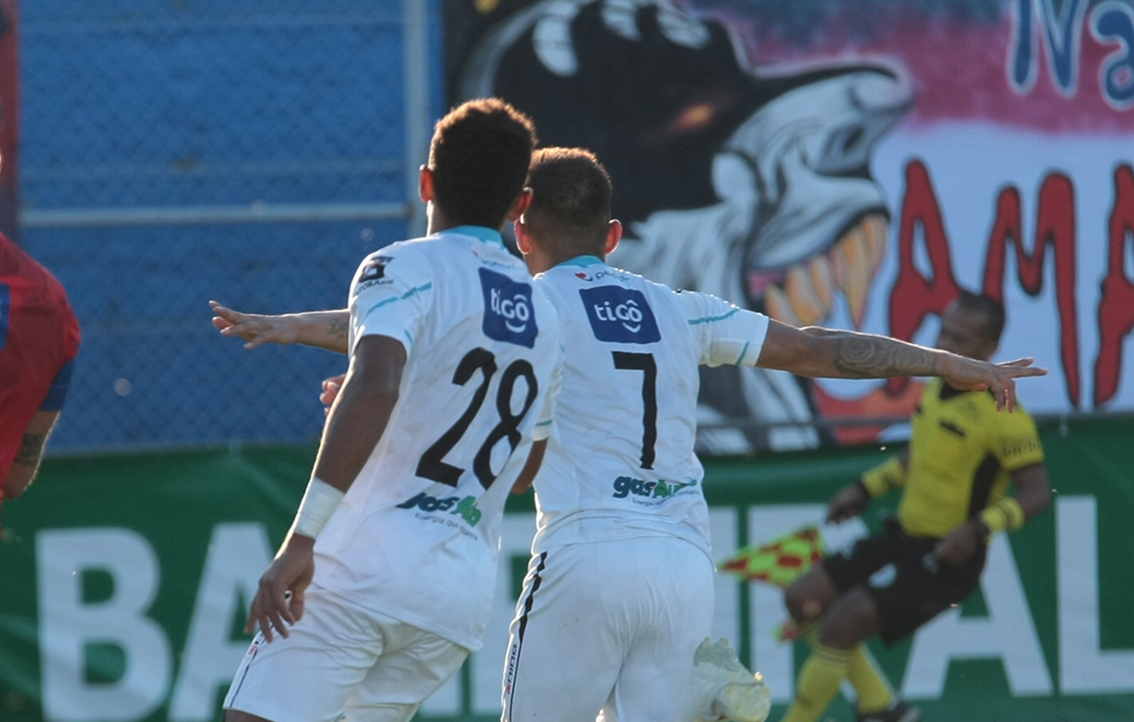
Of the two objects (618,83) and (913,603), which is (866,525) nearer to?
(913,603)

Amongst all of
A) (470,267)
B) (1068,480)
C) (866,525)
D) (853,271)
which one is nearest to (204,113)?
(853,271)

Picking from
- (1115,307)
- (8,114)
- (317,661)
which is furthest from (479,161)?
(1115,307)

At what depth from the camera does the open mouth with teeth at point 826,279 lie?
30.0ft

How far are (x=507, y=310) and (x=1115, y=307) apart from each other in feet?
21.2

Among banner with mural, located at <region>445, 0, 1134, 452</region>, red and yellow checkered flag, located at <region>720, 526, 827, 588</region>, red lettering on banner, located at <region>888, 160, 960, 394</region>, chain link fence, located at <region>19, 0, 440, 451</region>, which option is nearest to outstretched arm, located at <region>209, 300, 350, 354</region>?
red and yellow checkered flag, located at <region>720, 526, 827, 588</region>

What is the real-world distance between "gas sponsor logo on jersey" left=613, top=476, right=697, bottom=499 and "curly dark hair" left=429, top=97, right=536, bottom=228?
0.95 m

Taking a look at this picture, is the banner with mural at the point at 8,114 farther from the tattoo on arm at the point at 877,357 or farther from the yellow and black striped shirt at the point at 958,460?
the tattoo on arm at the point at 877,357

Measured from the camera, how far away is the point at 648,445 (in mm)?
4383

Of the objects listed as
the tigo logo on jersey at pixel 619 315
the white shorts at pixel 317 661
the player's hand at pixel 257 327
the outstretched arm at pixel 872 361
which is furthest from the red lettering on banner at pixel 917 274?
the white shorts at pixel 317 661

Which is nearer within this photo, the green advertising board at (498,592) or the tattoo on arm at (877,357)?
the tattoo on arm at (877,357)

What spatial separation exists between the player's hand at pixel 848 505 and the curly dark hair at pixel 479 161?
4.17m

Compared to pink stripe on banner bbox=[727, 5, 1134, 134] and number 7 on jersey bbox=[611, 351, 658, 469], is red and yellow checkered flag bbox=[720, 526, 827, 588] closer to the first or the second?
pink stripe on banner bbox=[727, 5, 1134, 134]

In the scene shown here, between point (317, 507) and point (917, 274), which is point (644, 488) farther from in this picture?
point (917, 274)

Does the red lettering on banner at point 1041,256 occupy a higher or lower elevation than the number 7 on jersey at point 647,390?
→ lower
